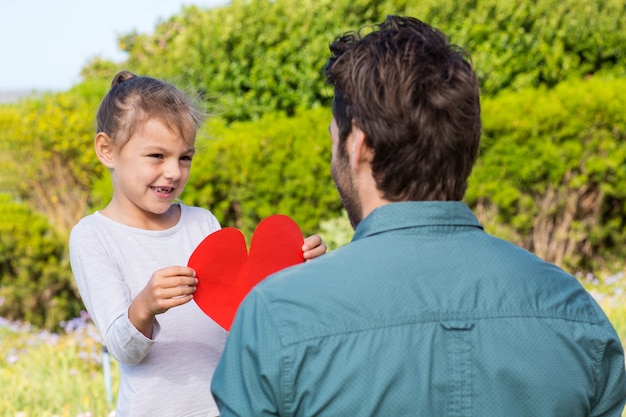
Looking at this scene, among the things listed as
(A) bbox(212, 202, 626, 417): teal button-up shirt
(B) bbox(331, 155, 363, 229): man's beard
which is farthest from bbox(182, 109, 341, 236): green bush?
(A) bbox(212, 202, 626, 417): teal button-up shirt

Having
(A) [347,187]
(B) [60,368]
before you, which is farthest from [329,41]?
(A) [347,187]

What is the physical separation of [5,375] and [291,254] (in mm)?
3390

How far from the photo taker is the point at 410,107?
1271 mm

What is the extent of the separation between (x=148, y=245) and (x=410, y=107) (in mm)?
1005

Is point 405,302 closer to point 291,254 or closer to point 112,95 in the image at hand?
point 291,254

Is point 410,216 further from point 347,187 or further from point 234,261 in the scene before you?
point 234,261

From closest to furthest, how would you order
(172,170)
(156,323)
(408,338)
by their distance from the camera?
(408,338)
(156,323)
(172,170)

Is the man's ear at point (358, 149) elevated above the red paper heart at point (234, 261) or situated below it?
above

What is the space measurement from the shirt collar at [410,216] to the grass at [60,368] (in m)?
2.47

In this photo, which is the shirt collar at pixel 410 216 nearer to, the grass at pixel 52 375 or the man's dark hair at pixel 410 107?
the man's dark hair at pixel 410 107

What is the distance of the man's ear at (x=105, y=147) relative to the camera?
83.6 inches

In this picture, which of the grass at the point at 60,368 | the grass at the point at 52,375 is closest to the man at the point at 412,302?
the grass at the point at 60,368

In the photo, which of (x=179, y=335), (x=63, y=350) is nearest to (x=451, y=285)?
(x=179, y=335)

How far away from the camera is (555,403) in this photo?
4.13ft
